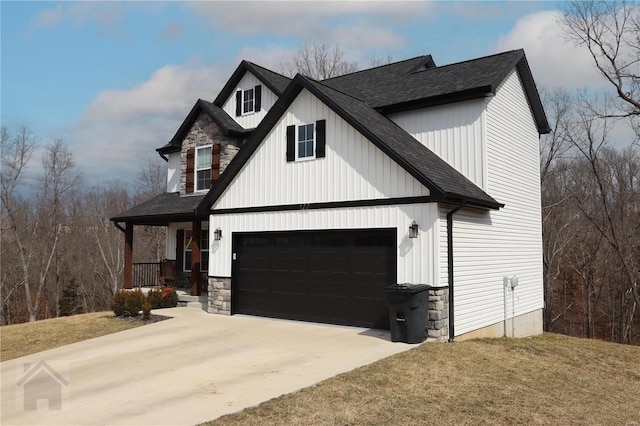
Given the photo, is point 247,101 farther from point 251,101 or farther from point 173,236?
point 173,236

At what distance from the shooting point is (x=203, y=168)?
61.1ft

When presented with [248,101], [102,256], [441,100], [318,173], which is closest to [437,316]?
[318,173]

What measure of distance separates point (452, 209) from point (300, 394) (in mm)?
6083

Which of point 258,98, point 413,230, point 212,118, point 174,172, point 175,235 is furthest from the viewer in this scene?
point 174,172

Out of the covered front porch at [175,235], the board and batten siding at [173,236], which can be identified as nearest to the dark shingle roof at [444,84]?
the covered front porch at [175,235]

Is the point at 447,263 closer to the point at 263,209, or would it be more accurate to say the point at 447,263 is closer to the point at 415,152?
the point at 415,152

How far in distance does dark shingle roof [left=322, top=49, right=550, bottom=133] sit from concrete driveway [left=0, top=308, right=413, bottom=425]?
6447 millimetres

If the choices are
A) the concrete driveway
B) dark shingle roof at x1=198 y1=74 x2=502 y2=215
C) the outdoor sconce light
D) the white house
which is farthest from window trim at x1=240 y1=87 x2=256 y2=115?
the outdoor sconce light

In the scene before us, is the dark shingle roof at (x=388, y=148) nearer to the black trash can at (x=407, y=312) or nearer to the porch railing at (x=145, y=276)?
the black trash can at (x=407, y=312)

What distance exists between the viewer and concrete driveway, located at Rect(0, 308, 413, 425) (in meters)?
6.46

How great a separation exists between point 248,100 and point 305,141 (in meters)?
6.57

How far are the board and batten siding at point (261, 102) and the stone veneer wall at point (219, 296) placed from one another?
6.43m

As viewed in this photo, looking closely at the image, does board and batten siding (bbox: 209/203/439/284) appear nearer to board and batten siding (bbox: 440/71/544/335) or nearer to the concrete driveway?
board and batten siding (bbox: 440/71/544/335)

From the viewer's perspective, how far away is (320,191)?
501 inches
